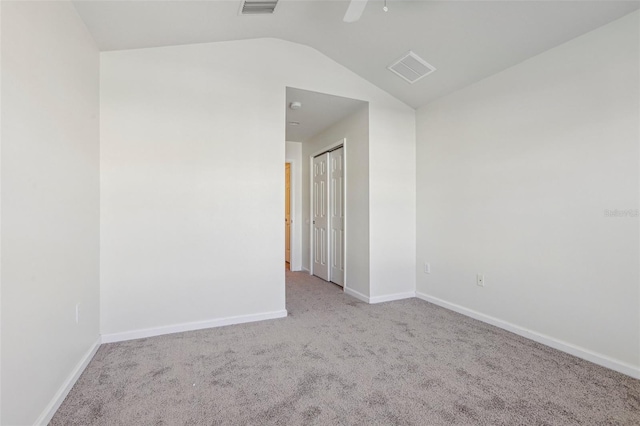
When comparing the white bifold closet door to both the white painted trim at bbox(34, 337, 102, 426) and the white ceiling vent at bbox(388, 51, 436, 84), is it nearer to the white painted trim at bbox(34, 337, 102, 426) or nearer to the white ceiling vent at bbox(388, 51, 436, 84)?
the white ceiling vent at bbox(388, 51, 436, 84)

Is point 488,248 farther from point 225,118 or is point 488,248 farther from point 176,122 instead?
point 176,122

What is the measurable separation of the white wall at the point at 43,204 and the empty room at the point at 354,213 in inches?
0.6

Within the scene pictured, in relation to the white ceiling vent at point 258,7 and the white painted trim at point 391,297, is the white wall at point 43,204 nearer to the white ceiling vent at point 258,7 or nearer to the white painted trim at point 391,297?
the white ceiling vent at point 258,7

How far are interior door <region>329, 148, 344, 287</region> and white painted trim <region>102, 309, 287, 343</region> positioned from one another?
1.45m

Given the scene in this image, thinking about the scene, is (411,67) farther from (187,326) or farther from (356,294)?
(187,326)

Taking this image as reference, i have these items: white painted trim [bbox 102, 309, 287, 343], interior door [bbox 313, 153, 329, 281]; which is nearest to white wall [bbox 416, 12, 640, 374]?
interior door [bbox 313, 153, 329, 281]

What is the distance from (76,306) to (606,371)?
3451 millimetres

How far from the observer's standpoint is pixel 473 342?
8.25ft

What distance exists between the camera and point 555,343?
2.40 meters

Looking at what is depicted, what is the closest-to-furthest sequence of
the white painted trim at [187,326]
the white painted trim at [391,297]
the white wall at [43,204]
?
1. the white wall at [43,204]
2. the white painted trim at [187,326]
3. the white painted trim at [391,297]

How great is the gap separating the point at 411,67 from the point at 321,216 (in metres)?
2.48

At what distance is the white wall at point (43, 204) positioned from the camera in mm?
1322

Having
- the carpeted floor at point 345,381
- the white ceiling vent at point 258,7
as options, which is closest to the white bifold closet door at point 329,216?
the carpeted floor at point 345,381

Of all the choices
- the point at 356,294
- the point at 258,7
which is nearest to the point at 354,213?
the point at 356,294
